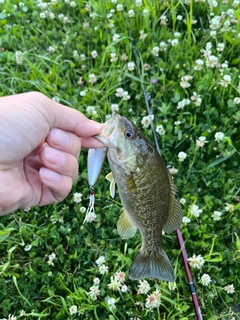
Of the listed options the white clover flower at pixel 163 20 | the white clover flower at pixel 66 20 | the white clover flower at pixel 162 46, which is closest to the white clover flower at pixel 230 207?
the white clover flower at pixel 162 46

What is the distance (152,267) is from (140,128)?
4.48 ft

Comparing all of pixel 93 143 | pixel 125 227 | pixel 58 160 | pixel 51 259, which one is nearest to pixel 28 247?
pixel 51 259

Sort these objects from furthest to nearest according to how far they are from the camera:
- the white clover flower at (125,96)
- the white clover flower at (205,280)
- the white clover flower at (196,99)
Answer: the white clover flower at (125,96) → the white clover flower at (196,99) → the white clover flower at (205,280)

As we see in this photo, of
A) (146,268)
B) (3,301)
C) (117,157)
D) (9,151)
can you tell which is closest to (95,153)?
(117,157)

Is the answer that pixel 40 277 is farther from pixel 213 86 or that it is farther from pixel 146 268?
pixel 213 86

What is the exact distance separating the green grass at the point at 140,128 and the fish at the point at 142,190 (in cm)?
40

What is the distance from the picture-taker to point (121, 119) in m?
1.99

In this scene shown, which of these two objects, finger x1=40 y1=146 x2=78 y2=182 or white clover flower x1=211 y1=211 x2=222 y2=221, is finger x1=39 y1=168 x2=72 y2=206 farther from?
white clover flower x1=211 y1=211 x2=222 y2=221

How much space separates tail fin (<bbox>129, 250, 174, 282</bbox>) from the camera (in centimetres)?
227

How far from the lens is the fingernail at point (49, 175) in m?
2.03

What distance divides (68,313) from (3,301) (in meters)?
0.43

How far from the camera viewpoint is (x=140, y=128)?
3.35 meters

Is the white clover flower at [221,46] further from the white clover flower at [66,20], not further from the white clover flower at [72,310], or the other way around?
the white clover flower at [72,310]

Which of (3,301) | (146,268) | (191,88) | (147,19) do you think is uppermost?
(147,19)
